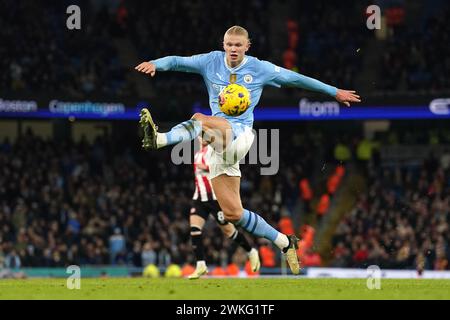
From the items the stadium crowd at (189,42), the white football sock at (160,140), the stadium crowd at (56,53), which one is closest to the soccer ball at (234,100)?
the white football sock at (160,140)

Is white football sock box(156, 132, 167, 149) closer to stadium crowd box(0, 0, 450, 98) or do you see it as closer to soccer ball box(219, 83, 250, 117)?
soccer ball box(219, 83, 250, 117)

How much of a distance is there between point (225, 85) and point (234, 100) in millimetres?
390

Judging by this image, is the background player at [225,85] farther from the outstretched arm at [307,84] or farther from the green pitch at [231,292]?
the green pitch at [231,292]

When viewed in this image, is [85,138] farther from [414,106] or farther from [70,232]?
[414,106]

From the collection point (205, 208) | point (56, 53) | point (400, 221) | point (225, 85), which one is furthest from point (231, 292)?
point (56, 53)

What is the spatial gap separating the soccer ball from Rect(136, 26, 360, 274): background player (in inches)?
Result: 4.4

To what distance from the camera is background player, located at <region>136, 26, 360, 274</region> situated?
11641 mm

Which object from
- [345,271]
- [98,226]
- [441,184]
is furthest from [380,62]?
[98,226]

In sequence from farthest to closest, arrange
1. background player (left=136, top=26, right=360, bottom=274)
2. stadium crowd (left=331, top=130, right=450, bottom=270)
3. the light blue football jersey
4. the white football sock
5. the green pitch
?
stadium crowd (left=331, top=130, right=450, bottom=270) → the light blue football jersey → background player (left=136, top=26, right=360, bottom=274) → the white football sock → the green pitch

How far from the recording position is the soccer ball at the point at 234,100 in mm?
11758

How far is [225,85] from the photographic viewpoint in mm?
12055

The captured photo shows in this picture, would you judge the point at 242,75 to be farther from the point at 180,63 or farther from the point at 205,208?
the point at 205,208

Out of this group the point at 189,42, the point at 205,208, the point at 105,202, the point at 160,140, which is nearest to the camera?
the point at 160,140

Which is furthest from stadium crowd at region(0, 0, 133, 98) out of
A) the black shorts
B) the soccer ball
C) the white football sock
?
the white football sock
